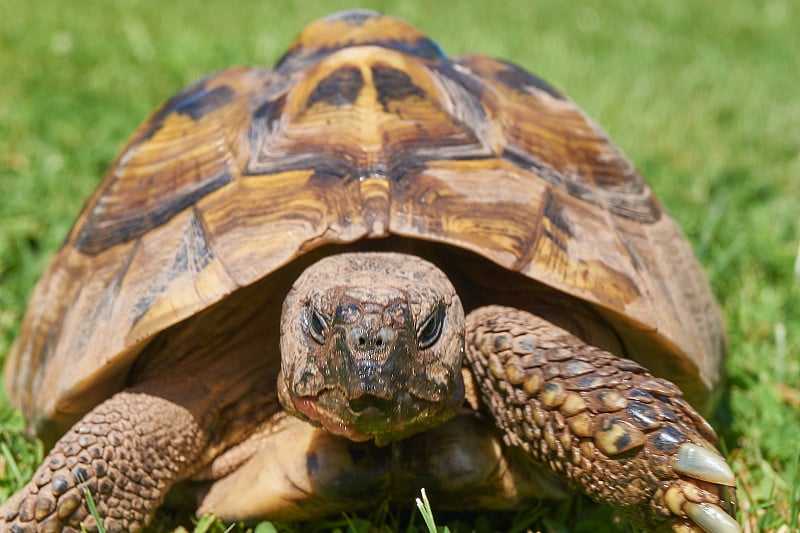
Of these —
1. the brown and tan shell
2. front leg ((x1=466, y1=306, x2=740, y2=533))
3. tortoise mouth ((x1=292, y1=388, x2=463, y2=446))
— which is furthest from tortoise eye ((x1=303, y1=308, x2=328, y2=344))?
front leg ((x1=466, y1=306, x2=740, y2=533))

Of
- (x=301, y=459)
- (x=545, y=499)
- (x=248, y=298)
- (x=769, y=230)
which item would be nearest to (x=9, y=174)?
(x=248, y=298)

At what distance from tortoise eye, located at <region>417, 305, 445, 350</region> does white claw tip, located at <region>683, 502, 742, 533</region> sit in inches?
23.8

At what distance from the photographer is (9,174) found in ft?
15.8

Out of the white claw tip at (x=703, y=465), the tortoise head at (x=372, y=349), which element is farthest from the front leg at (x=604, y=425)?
the tortoise head at (x=372, y=349)

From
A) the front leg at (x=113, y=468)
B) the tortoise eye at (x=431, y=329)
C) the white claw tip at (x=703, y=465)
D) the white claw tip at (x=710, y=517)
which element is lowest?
the front leg at (x=113, y=468)

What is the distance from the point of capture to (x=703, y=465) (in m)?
1.85

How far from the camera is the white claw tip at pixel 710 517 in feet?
6.09

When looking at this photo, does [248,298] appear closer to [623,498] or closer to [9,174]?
[623,498]

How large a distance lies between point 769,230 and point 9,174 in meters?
3.79

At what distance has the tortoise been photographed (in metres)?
1.96

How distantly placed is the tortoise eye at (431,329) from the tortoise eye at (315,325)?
0.65ft

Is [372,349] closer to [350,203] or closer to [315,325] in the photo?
[315,325]

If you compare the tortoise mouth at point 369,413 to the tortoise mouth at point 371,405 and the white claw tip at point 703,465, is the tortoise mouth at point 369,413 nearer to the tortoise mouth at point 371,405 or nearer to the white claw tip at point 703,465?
the tortoise mouth at point 371,405

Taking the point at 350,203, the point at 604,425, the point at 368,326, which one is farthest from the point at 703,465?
the point at 350,203
